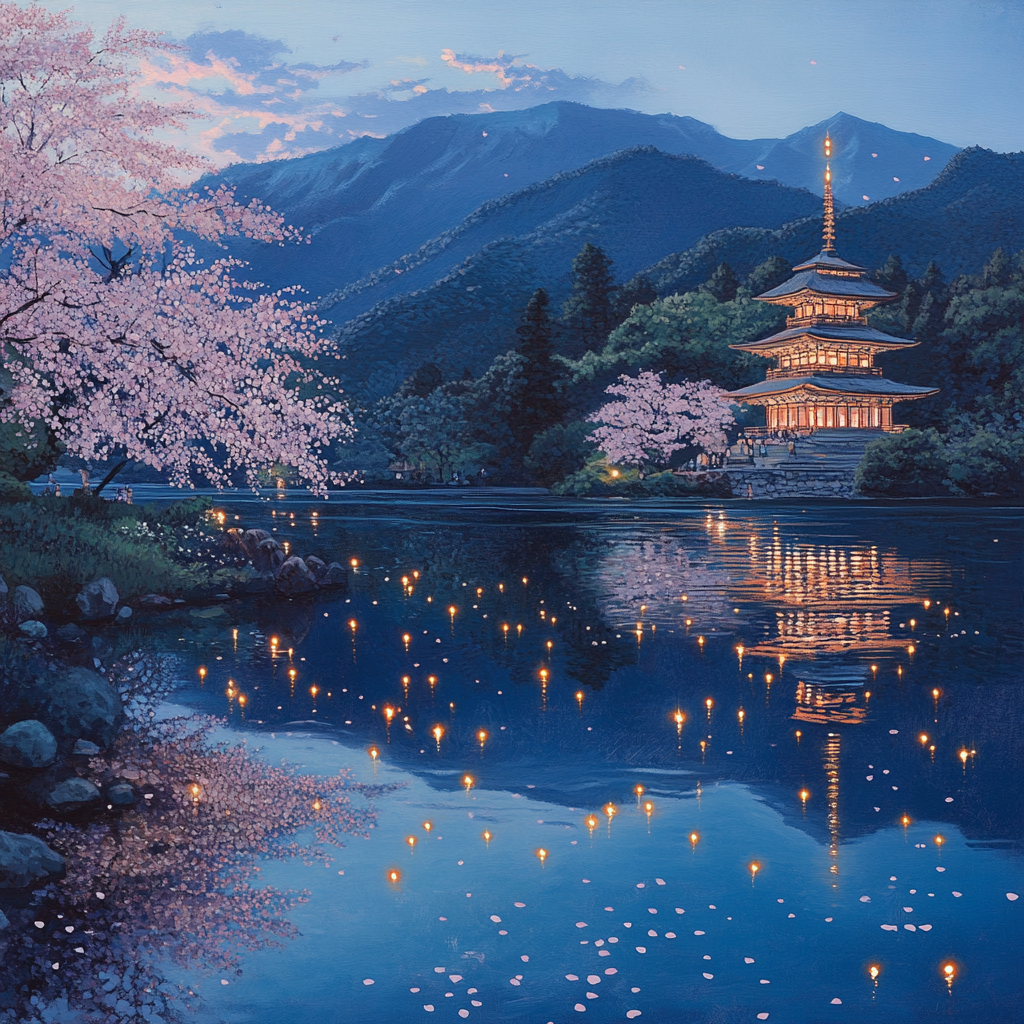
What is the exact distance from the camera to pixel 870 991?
582 centimetres

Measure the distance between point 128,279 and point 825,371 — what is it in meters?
59.2

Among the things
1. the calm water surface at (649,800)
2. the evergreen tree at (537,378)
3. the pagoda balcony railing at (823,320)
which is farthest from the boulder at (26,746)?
the pagoda balcony railing at (823,320)

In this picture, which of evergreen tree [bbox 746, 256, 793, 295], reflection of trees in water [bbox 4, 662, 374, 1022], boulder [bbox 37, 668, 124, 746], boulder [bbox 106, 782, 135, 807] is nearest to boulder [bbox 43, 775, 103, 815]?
boulder [bbox 106, 782, 135, 807]

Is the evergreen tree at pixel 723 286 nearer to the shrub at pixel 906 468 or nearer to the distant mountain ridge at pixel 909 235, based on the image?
the distant mountain ridge at pixel 909 235

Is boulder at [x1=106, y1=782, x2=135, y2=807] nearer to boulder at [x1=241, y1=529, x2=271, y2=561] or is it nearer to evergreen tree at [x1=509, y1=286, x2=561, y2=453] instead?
boulder at [x1=241, y1=529, x2=271, y2=561]

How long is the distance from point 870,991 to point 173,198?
1524cm

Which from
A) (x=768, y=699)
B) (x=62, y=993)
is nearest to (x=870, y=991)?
(x=62, y=993)

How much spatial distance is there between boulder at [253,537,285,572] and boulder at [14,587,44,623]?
6636 mm

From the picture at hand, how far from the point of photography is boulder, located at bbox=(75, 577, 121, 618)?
59.8 ft

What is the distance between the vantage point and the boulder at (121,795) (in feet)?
28.7

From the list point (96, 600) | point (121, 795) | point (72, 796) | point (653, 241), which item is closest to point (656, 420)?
point (96, 600)

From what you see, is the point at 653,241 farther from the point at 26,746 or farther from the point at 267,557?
the point at 26,746

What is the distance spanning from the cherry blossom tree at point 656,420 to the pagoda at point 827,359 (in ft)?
8.34

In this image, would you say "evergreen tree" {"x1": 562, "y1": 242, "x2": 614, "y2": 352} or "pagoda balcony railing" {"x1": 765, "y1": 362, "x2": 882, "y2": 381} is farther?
"evergreen tree" {"x1": 562, "y1": 242, "x2": 614, "y2": 352}
